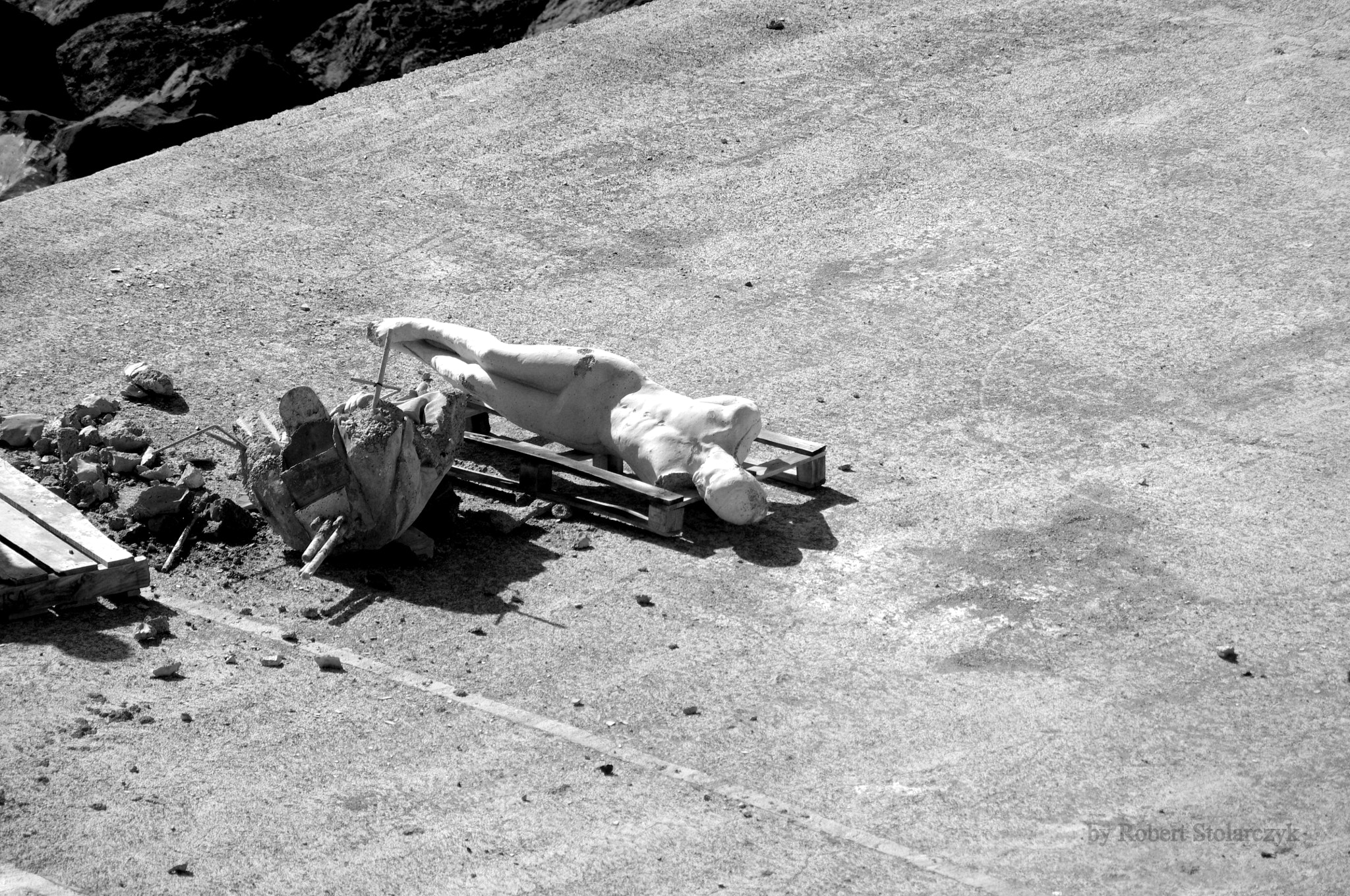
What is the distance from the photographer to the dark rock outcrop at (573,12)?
16328mm

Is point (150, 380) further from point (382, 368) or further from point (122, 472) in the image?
point (382, 368)

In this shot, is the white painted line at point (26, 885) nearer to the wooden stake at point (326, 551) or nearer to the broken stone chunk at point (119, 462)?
the wooden stake at point (326, 551)

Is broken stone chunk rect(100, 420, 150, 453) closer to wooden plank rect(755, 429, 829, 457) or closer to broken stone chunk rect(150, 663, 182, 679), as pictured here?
broken stone chunk rect(150, 663, 182, 679)

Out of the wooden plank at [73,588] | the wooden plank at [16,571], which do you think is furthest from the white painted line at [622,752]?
the wooden plank at [16,571]

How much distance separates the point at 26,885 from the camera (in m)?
5.76

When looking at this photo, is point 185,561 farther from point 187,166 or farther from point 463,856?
point 187,166

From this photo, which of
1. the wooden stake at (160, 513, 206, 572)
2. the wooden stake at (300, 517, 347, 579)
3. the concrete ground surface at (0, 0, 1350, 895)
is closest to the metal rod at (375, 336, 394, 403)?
the wooden stake at (300, 517, 347, 579)

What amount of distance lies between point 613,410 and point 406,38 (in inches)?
381

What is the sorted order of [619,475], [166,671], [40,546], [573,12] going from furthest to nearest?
[573,12], [619,475], [40,546], [166,671]

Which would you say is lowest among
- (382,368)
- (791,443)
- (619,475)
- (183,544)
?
(791,443)

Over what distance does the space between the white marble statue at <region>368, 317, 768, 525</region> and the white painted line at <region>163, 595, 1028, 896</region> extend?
1936mm

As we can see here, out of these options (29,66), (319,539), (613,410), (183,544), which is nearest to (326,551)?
(319,539)

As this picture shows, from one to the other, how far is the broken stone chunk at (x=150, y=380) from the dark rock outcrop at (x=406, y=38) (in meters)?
7.79

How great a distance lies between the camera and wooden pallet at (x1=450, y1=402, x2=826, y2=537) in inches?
342
